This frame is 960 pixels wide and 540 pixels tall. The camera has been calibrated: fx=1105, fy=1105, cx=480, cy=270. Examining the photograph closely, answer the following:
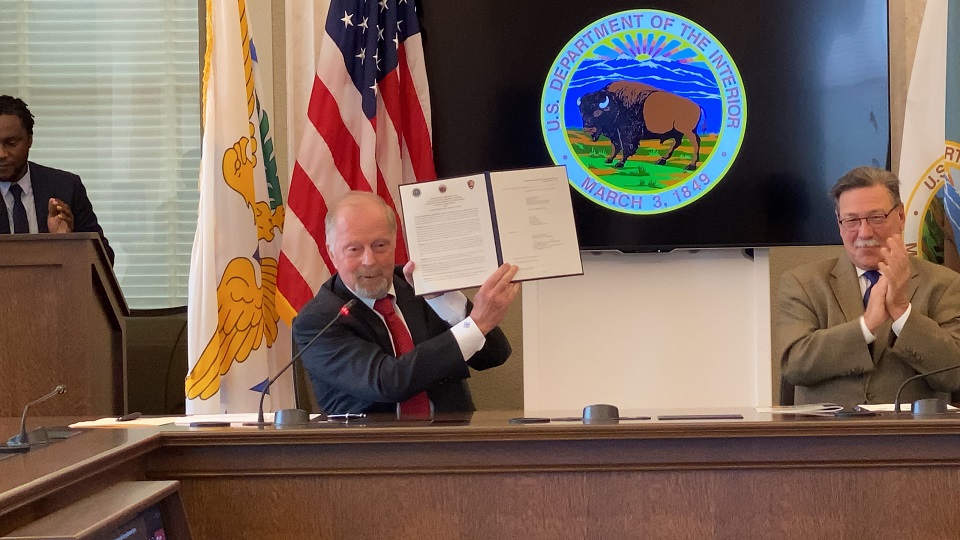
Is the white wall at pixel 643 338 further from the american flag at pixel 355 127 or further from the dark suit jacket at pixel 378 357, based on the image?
the dark suit jacket at pixel 378 357

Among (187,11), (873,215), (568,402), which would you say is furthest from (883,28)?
(187,11)

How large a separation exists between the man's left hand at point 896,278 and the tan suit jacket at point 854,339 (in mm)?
42

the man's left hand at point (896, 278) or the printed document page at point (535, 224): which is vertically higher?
the printed document page at point (535, 224)

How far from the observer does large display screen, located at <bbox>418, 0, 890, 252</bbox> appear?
13.6 ft

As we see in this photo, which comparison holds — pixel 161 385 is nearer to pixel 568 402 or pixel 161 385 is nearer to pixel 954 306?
pixel 568 402

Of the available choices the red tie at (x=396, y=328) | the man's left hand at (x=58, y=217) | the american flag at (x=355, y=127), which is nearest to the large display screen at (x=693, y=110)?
the american flag at (x=355, y=127)

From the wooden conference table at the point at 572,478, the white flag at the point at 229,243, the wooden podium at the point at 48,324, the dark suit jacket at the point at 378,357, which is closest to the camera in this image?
the wooden conference table at the point at 572,478

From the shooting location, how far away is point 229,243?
4.02 m

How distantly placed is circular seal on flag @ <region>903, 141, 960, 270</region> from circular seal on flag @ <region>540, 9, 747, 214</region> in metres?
0.75

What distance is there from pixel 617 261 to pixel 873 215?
1225mm

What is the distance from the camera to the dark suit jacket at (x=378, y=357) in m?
2.89

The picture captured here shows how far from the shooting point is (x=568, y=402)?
4207 millimetres

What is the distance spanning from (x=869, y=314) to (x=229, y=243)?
2.22m

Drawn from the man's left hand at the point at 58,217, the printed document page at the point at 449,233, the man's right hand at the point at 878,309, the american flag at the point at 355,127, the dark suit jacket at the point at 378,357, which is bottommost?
the dark suit jacket at the point at 378,357
